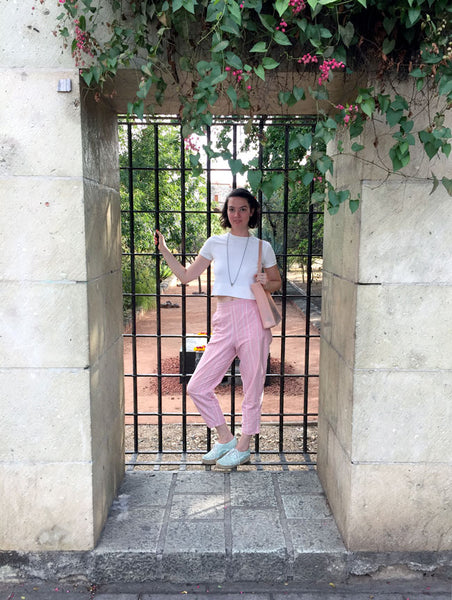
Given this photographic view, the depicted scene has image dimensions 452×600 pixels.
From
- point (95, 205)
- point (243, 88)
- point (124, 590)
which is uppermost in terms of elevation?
point (243, 88)

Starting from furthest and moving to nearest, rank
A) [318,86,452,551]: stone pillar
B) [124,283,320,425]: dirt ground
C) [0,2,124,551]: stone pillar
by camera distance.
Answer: [124,283,320,425]: dirt ground
[318,86,452,551]: stone pillar
[0,2,124,551]: stone pillar

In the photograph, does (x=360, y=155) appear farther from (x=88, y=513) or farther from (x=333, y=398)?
(x=88, y=513)

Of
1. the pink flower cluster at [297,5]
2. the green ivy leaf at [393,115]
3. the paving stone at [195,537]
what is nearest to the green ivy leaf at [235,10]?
the pink flower cluster at [297,5]

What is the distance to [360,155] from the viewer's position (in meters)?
2.47

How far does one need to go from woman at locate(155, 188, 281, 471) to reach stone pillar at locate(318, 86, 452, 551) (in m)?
0.67

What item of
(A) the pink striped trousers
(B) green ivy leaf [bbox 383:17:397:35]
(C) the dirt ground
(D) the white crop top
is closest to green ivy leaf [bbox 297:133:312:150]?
(B) green ivy leaf [bbox 383:17:397:35]

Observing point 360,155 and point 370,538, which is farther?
point 370,538

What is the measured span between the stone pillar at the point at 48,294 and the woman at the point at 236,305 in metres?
0.78

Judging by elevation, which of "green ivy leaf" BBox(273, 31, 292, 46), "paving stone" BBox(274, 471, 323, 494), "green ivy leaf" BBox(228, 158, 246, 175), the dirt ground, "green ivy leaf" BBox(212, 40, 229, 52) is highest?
"green ivy leaf" BBox(273, 31, 292, 46)

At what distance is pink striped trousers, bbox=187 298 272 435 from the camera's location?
322 centimetres

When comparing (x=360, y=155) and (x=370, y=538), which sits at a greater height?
(x=360, y=155)

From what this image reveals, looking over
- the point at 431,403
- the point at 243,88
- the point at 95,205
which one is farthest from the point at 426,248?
the point at 95,205

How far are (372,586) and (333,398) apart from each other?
102 centimetres

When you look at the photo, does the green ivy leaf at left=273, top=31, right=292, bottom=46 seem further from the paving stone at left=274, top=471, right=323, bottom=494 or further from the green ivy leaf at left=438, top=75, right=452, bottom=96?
the paving stone at left=274, top=471, right=323, bottom=494
